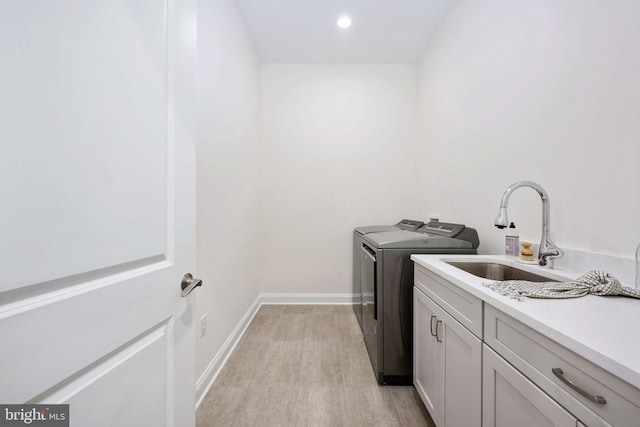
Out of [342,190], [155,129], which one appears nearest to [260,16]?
[342,190]

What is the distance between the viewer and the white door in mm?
411

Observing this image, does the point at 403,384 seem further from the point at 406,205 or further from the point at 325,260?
the point at 406,205

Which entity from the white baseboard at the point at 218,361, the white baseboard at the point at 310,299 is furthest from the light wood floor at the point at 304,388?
the white baseboard at the point at 310,299

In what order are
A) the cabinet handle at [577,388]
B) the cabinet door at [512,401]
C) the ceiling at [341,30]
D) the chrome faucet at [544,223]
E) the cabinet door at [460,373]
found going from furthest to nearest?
the ceiling at [341,30] < the chrome faucet at [544,223] < the cabinet door at [460,373] < the cabinet door at [512,401] < the cabinet handle at [577,388]

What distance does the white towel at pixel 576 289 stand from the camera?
32.8 inches

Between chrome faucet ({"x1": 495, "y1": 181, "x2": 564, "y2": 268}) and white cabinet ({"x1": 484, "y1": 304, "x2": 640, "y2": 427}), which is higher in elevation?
chrome faucet ({"x1": 495, "y1": 181, "x2": 564, "y2": 268})

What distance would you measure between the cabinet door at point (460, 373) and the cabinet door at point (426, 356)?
2.7 inches

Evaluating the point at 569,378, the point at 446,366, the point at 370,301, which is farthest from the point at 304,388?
the point at 569,378

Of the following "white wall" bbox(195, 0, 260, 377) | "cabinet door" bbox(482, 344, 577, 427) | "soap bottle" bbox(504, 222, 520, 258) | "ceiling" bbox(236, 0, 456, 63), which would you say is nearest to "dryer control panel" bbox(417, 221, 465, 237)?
"soap bottle" bbox(504, 222, 520, 258)

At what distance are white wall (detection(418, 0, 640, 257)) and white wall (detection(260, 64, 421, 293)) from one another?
33.4 inches

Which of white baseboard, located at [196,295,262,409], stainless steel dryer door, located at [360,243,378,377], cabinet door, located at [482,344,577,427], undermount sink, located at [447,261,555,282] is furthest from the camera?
stainless steel dryer door, located at [360,243,378,377]

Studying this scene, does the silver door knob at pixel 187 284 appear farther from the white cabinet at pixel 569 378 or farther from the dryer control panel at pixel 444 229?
the dryer control panel at pixel 444 229

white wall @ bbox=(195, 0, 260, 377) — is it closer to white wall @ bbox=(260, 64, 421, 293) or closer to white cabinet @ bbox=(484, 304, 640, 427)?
white wall @ bbox=(260, 64, 421, 293)

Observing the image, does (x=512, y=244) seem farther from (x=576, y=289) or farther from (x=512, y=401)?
(x=512, y=401)
